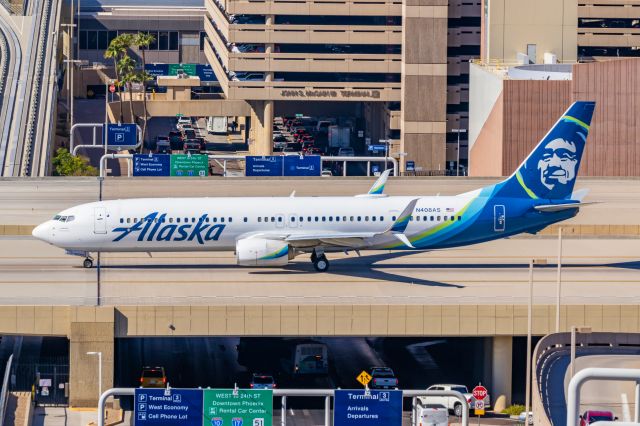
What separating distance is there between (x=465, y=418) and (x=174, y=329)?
1406 inches

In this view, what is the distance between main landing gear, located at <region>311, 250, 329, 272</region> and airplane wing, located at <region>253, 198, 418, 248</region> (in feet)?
5.51

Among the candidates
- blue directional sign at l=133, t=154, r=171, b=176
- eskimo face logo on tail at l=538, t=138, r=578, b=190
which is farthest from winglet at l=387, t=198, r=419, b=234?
blue directional sign at l=133, t=154, r=171, b=176

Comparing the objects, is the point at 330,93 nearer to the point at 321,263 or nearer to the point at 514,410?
the point at 321,263

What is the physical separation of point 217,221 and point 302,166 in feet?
130

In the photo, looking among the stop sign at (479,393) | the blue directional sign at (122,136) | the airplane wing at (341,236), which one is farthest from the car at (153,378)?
the blue directional sign at (122,136)

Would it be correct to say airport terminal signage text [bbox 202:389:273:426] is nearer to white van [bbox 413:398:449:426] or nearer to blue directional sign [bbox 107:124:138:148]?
white van [bbox 413:398:449:426]

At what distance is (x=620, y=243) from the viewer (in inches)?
3760

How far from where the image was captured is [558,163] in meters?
81.8

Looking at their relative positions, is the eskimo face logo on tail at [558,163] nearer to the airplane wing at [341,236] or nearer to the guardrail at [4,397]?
the airplane wing at [341,236]

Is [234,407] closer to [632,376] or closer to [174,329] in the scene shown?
[632,376]

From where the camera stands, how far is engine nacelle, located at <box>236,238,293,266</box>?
7838cm

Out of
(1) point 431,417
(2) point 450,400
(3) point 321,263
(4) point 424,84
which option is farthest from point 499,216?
(4) point 424,84

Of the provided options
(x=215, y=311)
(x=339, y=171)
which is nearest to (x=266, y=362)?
(x=215, y=311)

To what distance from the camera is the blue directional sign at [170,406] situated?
136ft
